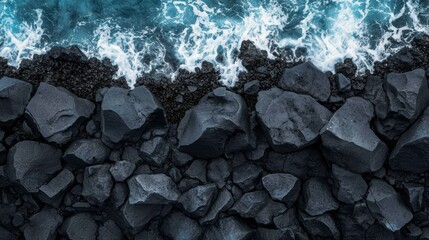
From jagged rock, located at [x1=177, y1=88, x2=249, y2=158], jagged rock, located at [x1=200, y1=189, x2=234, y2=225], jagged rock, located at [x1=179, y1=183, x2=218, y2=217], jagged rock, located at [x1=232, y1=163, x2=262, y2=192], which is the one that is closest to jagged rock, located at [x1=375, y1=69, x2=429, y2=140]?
jagged rock, located at [x1=232, y1=163, x2=262, y2=192]

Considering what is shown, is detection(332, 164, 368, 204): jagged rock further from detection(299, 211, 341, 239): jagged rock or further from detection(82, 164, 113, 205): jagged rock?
detection(82, 164, 113, 205): jagged rock

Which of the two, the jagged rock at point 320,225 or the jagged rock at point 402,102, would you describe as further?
the jagged rock at point 320,225

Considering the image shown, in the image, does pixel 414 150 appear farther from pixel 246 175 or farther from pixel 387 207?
pixel 246 175

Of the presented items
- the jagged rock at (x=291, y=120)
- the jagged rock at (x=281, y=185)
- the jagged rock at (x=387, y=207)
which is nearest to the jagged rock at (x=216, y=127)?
the jagged rock at (x=291, y=120)

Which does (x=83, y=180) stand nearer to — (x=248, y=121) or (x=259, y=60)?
(x=248, y=121)

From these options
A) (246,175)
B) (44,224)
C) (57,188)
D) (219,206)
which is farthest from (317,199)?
(44,224)

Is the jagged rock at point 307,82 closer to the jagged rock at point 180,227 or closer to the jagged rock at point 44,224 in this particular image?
the jagged rock at point 180,227
